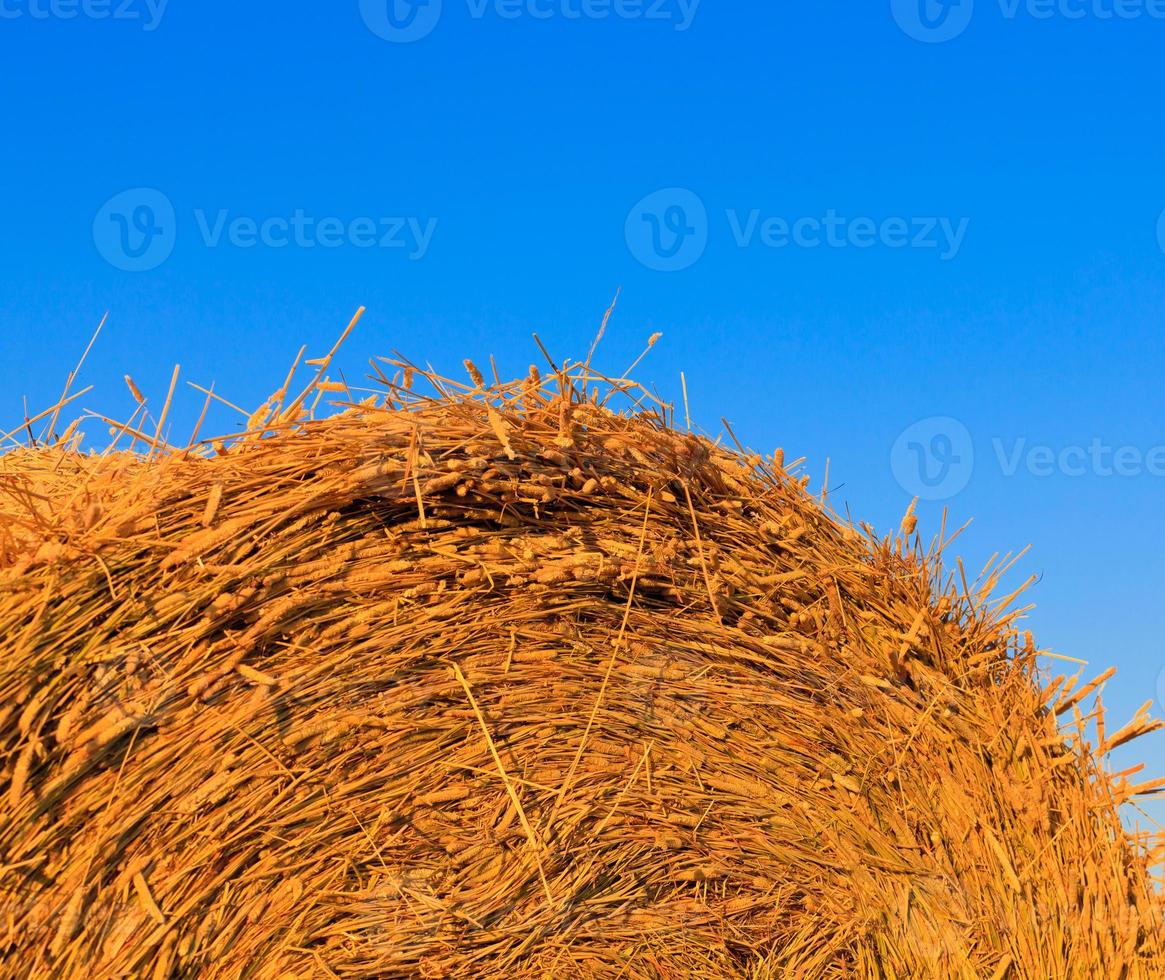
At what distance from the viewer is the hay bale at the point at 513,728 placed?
2.35m

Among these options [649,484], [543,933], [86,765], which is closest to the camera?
[86,765]

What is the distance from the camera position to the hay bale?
2.35 meters

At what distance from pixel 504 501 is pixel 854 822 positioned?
1206 millimetres

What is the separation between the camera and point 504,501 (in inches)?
107

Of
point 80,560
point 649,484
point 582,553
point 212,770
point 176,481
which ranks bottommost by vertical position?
point 212,770

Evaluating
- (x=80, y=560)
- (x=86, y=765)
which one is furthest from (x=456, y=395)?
(x=86, y=765)

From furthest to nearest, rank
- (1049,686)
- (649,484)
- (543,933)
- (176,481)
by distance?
1. (1049,686)
2. (649,484)
3. (543,933)
4. (176,481)

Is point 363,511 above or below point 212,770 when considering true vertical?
above

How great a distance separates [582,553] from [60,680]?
117 centimetres

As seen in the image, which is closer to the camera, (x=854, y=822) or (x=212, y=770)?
(x=212, y=770)

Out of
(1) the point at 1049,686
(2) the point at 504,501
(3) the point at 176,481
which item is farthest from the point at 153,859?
(1) the point at 1049,686

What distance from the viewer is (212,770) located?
7.89ft

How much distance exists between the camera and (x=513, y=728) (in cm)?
270

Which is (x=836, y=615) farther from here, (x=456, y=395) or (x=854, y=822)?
(x=456, y=395)
